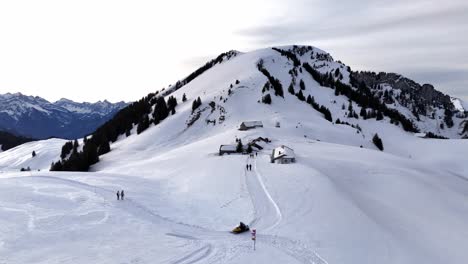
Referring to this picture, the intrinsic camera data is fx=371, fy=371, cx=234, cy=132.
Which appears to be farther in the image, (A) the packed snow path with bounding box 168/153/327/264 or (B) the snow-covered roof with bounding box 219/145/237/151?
(B) the snow-covered roof with bounding box 219/145/237/151

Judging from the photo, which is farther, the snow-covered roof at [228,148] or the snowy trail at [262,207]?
the snow-covered roof at [228,148]

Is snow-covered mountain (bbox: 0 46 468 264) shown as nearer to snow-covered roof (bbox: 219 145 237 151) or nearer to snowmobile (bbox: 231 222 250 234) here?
snowmobile (bbox: 231 222 250 234)

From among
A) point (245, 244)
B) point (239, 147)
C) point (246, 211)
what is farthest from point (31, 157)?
point (245, 244)

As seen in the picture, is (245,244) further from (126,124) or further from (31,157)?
(31,157)

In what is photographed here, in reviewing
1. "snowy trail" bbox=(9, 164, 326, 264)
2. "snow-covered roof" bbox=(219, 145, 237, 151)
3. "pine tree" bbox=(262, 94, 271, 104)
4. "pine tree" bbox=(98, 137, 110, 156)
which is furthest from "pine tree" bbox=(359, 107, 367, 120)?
"snowy trail" bbox=(9, 164, 326, 264)

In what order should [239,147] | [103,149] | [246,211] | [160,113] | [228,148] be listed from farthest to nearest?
1. [160,113]
2. [103,149]
3. [239,147]
4. [228,148]
5. [246,211]

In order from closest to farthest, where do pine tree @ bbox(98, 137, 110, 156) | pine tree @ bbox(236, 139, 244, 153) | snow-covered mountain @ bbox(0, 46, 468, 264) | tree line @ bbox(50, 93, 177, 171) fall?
snow-covered mountain @ bbox(0, 46, 468, 264), pine tree @ bbox(236, 139, 244, 153), pine tree @ bbox(98, 137, 110, 156), tree line @ bbox(50, 93, 177, 171)

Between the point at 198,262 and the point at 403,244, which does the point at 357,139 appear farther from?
the point at 198,262

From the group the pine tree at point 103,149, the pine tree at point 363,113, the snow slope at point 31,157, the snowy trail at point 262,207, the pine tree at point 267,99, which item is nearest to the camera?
the snowy trail at point 262,207

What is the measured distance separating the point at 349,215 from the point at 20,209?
3235cm

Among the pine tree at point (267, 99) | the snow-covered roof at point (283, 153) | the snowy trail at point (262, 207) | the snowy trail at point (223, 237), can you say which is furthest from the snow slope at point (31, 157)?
the snowy trail at point (223, 237)

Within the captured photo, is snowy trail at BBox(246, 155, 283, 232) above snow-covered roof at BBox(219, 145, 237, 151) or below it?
below

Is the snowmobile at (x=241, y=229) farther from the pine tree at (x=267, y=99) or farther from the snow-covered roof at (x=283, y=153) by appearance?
the pine tree at (x=267, y=99)

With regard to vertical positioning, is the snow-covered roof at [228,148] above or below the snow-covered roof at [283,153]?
above
